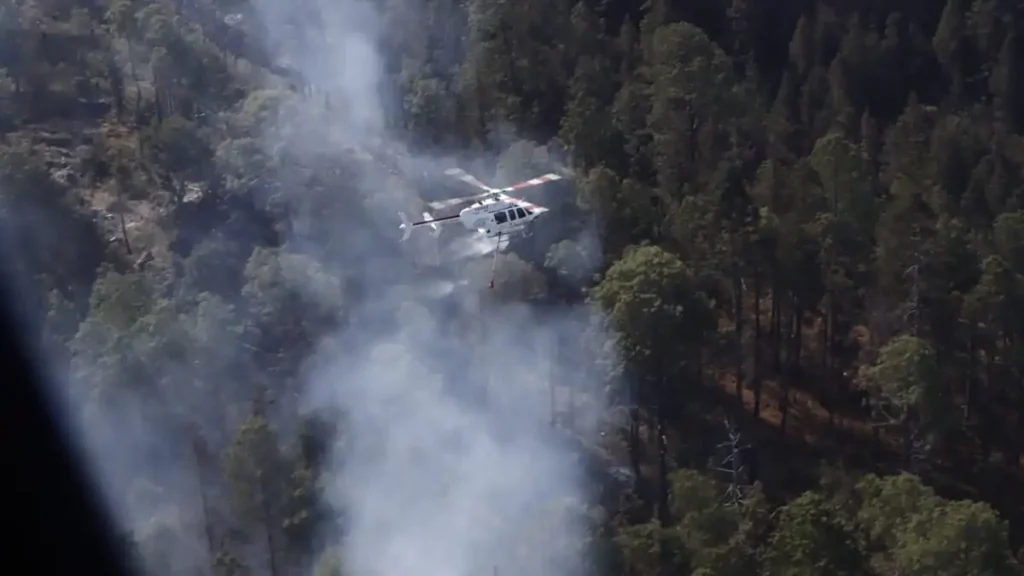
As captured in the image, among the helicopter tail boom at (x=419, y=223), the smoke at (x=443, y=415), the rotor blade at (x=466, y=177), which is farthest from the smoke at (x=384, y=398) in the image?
the rotor blade at (x=466, y=177)

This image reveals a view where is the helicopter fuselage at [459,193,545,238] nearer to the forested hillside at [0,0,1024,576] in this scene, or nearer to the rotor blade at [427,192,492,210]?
the forested hillside at [0,0,1024,576]

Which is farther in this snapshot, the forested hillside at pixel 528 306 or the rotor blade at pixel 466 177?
the rotor blade at pixel 466 177

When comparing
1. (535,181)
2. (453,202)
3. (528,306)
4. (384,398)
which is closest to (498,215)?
(535,181)

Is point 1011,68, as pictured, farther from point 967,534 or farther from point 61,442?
point 61,442

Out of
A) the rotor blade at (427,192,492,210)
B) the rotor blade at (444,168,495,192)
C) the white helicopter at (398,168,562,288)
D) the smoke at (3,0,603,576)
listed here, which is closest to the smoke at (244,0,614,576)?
the smoke at (3,0,603,576)

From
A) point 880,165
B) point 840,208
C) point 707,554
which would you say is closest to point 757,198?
point 840,208

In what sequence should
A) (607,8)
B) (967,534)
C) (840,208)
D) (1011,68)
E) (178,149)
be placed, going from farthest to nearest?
(607,8) → (1011,68) → (178,149) → (840,208) → (967,534)

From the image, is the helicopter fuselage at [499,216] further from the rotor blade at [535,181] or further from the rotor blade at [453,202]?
the rotor blade at [453,202]
